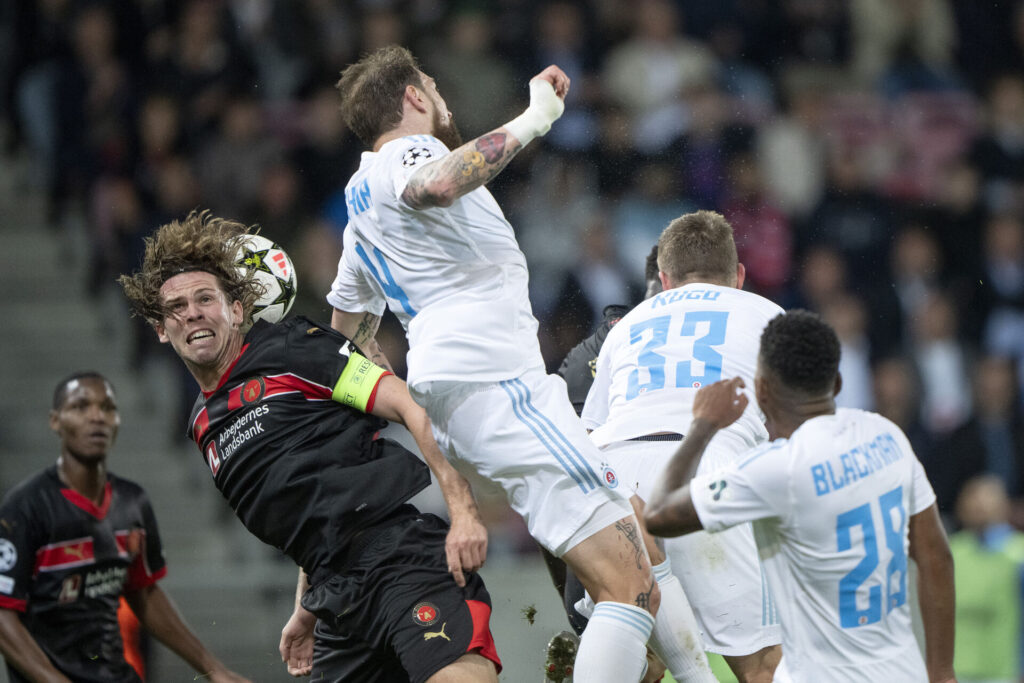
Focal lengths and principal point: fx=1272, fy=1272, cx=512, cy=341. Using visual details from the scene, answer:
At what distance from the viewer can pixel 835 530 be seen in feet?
10.7

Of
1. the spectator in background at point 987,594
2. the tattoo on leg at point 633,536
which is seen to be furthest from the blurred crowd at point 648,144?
the tattoo on leg at point 633,536

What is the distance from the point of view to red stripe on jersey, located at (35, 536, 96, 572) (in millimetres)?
6199

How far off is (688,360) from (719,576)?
754mm

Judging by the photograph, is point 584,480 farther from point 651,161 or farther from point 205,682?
point 651,161

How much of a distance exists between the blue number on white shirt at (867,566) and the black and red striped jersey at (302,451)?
164 cm

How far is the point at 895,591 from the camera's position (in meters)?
3.32

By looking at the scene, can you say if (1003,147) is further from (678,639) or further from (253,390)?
(253,390)

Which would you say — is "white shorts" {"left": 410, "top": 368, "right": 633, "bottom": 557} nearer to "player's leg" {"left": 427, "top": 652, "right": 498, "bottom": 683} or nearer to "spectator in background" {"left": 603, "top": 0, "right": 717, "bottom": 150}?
"player's leg" {"left": 427, "top": 652, "right": 498, "bottom": 683}

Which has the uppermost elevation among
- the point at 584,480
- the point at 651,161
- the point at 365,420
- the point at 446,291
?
the point at 651,161

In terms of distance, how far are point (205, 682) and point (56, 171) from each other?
5.32 metres

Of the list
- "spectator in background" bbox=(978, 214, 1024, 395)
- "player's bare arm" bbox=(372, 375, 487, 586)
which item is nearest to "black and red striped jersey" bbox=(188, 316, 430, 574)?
"player's bare arm" bbox=(372, 375, 487, 586)

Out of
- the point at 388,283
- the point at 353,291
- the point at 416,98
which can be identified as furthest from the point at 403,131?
the point at 353,291

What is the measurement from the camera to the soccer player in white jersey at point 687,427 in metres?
4.36

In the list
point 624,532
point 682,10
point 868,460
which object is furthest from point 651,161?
point 868,460
